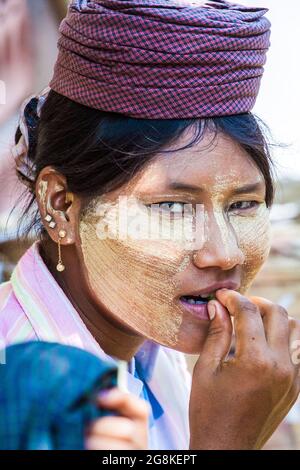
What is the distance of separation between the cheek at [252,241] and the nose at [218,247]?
6cm

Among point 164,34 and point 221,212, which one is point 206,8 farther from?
point 221,212

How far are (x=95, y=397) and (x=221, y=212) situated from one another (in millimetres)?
784

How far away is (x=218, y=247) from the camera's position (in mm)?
1712

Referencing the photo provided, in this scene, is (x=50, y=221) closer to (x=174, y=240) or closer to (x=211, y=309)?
(x=174, y=240)

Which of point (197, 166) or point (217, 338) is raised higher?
point (197, 166)

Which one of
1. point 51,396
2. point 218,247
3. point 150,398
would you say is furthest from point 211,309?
point 51,396

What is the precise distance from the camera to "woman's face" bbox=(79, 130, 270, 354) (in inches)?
67.7

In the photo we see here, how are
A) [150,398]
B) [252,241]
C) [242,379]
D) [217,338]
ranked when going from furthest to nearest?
[150,398], [252,241], [217,338], [242,379]

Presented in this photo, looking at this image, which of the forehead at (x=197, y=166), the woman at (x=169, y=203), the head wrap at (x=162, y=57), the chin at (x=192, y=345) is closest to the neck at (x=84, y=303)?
the woman at (x=169, y=203)

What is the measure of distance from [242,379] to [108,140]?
2.17ft

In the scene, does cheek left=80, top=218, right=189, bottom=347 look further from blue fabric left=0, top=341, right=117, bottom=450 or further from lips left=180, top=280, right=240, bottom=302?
blue fabric left=0, top=341, right=117, bottom=450

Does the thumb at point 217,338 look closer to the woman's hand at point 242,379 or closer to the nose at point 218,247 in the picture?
the woman's hand at point 242,379

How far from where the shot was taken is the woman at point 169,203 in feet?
5.49

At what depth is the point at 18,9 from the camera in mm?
3123
